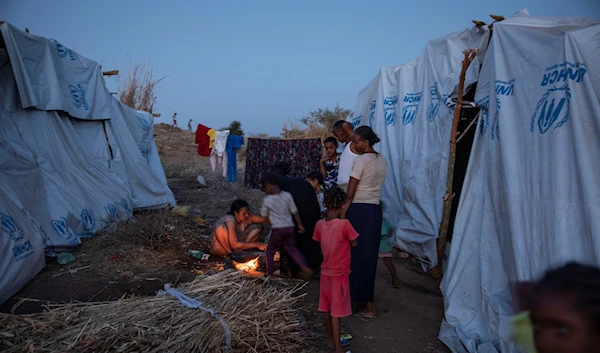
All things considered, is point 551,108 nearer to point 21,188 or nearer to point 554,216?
point 554,216

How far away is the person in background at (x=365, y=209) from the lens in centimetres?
391

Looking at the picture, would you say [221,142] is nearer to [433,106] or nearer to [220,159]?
[220,159]

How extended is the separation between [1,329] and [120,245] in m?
2.99

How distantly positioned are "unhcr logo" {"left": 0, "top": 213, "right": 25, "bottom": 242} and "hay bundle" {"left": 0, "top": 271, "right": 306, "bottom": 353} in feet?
4.99

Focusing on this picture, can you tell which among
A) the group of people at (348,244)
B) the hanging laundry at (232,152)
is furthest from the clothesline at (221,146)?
the group of people at (348,244)

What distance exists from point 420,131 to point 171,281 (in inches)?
148

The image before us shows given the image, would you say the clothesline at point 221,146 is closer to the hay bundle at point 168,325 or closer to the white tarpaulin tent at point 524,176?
the white tarpaulin tent at point 524,176

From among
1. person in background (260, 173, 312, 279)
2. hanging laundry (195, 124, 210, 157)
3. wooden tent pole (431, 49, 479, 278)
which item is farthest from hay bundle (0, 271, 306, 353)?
hanging laundry (195, 124, 210, 157)

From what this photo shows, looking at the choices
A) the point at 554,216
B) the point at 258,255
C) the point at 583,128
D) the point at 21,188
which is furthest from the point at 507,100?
the point at 21,188

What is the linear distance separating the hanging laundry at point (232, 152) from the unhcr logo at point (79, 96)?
523 cm

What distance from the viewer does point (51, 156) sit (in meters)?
5.89

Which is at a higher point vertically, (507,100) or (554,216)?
(507,100)

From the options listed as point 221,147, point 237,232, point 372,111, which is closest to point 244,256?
point 237,232

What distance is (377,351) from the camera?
3.42 m
